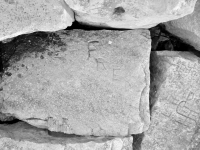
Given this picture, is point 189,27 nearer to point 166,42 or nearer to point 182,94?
point 166,42

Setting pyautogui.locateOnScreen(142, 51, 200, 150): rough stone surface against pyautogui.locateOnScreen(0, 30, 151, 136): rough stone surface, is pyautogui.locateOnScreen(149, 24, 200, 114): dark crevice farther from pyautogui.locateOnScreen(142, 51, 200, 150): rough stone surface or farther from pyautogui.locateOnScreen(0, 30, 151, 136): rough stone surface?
pyautogui.locateOnScreen(0, 30, 151, 136): rough stone surface

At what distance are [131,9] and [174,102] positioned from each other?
2.46 ft

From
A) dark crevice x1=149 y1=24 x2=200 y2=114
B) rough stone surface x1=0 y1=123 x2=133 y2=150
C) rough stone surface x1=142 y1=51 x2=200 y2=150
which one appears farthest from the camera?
dark crevice x1=149 y1=24 x2=200 y2=114

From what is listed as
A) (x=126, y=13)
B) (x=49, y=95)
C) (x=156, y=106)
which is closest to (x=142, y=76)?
(x=156, y=106)

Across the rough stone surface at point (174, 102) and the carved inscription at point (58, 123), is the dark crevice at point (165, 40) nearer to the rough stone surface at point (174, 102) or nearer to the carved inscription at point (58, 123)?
the rough stone surface at point (174, 102)

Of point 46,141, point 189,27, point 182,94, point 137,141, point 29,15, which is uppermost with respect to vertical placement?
point 29,15

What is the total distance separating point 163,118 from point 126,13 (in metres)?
0.79

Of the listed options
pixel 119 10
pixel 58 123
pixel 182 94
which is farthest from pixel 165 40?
pixel 58 123

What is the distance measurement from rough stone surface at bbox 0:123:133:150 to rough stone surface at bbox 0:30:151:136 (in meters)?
0.05

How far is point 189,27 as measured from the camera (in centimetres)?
176

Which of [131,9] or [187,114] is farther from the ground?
[131,9]

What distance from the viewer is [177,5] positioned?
1.38 metres

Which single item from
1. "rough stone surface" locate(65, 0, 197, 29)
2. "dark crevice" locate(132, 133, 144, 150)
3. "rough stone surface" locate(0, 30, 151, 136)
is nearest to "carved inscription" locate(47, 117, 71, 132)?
"rough stone surface" locate(0, 30, 151, 136)

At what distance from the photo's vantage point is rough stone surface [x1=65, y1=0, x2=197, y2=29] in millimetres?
1371
